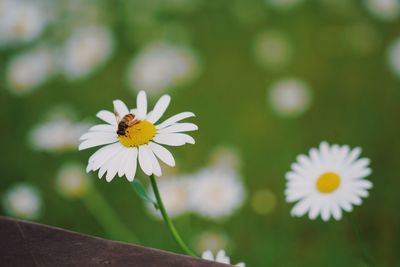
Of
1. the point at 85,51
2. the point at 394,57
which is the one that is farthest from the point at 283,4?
the point at 85,51

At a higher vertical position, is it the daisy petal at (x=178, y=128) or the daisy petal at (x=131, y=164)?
the daisy petal at (x=178, y=128)

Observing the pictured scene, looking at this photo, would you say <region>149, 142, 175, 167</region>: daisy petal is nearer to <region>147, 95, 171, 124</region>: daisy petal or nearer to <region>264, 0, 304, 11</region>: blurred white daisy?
<region>147, 95, 171, 124</region>: daisy petal

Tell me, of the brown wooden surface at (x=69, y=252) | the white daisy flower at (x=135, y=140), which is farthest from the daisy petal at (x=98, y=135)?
the brown wooden surface at (x=69, y=252)

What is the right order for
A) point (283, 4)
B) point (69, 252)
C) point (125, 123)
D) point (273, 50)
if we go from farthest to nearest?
point (283, 4), point (273, 50), point (125, 123), point (69, 252)

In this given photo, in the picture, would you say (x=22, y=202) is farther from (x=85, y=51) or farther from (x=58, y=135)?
(x=85, y=51)

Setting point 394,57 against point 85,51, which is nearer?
point 394,57

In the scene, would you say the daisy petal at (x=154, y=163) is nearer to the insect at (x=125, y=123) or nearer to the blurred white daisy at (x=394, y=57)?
the insect at (x=125, y=123)
